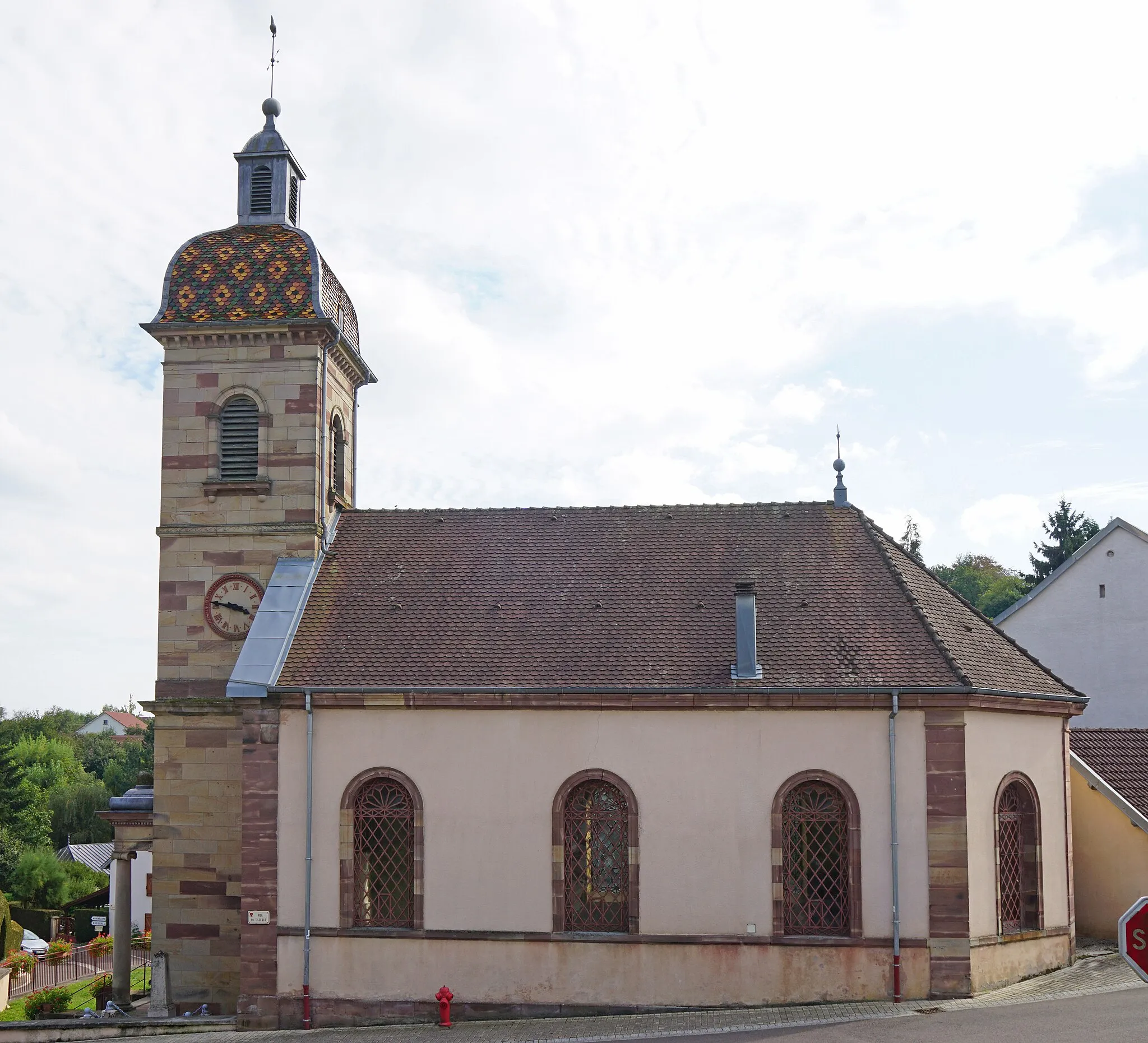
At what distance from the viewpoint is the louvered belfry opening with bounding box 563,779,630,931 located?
67.5ft

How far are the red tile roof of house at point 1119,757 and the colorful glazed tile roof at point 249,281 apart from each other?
17.8 metres

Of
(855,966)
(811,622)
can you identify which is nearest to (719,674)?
(811,622)

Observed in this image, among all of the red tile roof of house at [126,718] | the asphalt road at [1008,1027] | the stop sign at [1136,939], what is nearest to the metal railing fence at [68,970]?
the asphalt road at [1008,1027]

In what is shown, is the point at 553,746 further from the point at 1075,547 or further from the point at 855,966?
the point at 1075,547

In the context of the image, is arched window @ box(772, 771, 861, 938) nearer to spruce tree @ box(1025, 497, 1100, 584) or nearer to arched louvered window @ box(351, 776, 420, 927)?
arched louvered window @ box(351, 776, 420, 927)

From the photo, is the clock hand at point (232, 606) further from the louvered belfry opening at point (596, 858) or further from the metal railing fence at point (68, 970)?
the metal railing fence at point (68, 970)

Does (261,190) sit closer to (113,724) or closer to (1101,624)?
(1101,624)

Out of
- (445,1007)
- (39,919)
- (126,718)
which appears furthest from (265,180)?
(126,718)

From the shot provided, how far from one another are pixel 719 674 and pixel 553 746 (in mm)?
3070

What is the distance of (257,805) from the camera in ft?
69.4

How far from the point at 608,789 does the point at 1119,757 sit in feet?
38.1

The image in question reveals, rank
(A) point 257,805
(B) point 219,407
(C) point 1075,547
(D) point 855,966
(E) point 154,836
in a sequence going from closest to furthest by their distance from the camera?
(D) point 855,966, (A) point 257,805, (E) point 154,836, (B) point 219,407, (C) point 1075,547

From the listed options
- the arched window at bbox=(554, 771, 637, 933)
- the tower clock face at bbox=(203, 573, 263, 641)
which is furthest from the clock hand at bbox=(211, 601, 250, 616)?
the arched window at bbox=(554, 771, 637, 933)

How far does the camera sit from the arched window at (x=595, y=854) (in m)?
20.5
